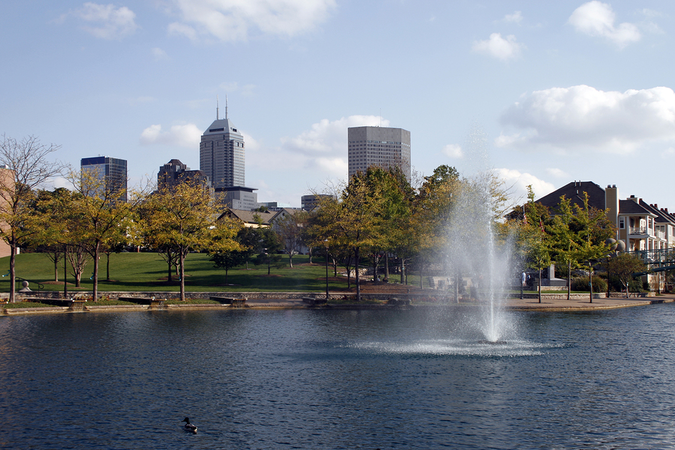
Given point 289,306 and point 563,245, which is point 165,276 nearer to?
point 289,306

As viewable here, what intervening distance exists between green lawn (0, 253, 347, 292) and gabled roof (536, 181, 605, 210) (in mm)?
40883

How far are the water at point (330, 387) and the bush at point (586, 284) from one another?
35.9 meters

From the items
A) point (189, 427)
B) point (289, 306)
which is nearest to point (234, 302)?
point (289, 306)

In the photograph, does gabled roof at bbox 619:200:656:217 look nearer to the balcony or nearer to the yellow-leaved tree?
the balcony

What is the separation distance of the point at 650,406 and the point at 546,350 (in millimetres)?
8634

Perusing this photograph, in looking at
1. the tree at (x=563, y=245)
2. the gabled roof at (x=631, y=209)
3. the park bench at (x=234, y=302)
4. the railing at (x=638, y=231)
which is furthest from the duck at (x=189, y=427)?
the railing at (x=638, y=231)

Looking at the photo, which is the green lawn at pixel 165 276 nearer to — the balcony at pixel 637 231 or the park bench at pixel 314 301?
the park bench at pixel 314 301

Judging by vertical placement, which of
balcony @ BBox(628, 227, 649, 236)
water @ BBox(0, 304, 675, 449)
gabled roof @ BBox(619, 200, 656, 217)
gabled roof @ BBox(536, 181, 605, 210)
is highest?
gabled roof @ BBox(536, 181, 605, 210)

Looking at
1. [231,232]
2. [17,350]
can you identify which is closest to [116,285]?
[231,232]

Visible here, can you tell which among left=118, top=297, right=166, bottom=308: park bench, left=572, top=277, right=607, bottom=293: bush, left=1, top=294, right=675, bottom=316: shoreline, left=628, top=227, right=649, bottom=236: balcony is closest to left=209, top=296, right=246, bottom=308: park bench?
left=1, top=294, right=675, bottom=316: shoreline

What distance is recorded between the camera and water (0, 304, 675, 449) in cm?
1282

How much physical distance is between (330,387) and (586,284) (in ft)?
179

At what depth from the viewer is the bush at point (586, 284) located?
209ft

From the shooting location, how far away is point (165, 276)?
6550 centimetres
